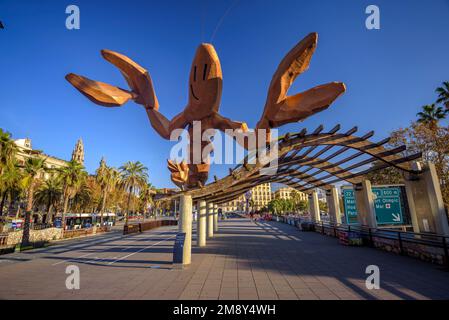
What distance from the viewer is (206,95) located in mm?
8789

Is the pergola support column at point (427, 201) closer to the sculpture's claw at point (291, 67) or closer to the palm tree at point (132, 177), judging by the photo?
the sculpture's claw at point (291, 67)

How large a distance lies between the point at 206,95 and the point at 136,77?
3878mm

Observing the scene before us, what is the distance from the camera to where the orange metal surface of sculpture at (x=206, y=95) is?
788cm

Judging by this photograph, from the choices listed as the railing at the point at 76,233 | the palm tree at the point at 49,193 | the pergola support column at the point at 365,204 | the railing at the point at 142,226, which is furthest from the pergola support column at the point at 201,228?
the palm tree at the point at 49,193

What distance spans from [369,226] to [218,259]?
391 inches

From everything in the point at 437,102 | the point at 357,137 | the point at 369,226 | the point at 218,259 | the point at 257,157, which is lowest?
the point at 218,259

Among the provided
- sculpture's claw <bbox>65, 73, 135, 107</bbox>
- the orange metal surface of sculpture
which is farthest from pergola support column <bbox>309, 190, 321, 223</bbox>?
sculpture's claw <bbox>65, 73, 135, 107</bbox>

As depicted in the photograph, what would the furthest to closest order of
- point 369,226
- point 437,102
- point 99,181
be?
point 99,181
point 437,102
point 369,226

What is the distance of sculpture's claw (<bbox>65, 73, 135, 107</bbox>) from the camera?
8695mm
